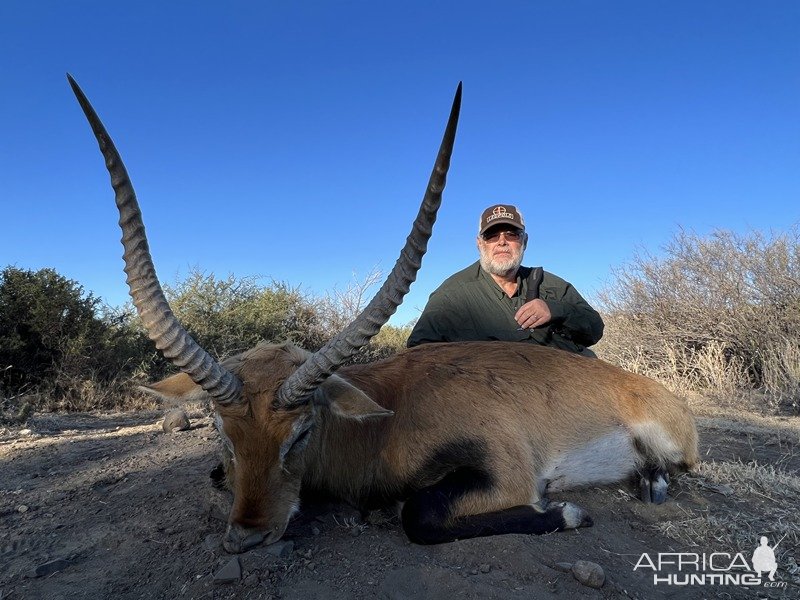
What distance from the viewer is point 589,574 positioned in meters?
2.71

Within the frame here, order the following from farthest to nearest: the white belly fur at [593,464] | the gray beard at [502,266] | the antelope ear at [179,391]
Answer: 1. the gray beard at [502,266]
2. the white belly fur at [593,464]
3. the antelope ear at [179,391]

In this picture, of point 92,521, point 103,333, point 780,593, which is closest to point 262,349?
point 92,521

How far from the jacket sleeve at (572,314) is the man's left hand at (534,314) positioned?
93mm

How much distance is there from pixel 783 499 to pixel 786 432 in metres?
3.60

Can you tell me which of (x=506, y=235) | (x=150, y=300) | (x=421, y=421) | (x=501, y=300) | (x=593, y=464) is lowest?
(x=593, y=464)

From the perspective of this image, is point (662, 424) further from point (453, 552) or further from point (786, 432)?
point (786, 432)

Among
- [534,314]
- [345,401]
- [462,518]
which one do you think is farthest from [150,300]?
[534,314]

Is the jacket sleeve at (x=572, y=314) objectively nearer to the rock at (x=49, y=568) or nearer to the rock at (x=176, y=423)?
the rock at (x=176, y=423)

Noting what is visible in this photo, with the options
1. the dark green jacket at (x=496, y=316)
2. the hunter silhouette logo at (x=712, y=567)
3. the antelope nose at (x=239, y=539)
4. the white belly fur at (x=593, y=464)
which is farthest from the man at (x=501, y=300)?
the antelope nose at (x=239, y=539)

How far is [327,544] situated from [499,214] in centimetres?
506

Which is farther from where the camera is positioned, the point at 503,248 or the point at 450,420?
the point at 503,248

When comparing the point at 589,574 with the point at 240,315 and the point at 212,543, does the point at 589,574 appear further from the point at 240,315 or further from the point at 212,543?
the point at 240,315

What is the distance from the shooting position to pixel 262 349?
3783 mm

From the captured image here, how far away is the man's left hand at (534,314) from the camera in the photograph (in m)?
6.00
